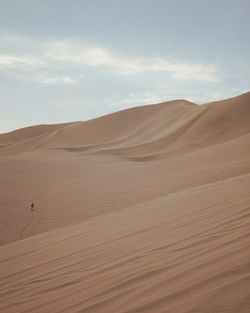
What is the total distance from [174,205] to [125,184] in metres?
4.36

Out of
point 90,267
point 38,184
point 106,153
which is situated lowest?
point 90,267

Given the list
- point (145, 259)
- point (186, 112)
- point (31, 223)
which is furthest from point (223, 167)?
point (186, 112)

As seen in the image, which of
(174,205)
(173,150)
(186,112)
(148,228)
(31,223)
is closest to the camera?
(148,228)

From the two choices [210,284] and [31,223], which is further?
[31,223]

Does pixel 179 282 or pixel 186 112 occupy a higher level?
pixel 186 112

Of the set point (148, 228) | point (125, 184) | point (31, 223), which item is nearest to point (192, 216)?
point (148, 228)

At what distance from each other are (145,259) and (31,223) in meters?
4.09

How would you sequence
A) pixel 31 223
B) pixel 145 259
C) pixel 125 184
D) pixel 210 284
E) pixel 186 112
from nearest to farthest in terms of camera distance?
1. pixel 210 284
2. pixel 145 259
3. pixel 31 223
4. pixel 125 184
5. pixel 186 112

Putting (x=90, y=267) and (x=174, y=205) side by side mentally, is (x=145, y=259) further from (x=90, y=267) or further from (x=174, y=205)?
(x=174, y=205)

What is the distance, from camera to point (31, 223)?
584 centimetres

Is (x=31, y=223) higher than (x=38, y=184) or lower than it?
lower

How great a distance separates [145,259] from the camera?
101 inches

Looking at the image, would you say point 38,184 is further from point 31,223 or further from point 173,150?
point 173,150

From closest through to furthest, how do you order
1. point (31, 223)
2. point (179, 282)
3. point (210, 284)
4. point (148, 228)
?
point (210, 284) < point (179, 282) < point (148, 228) < point (31, 223)
